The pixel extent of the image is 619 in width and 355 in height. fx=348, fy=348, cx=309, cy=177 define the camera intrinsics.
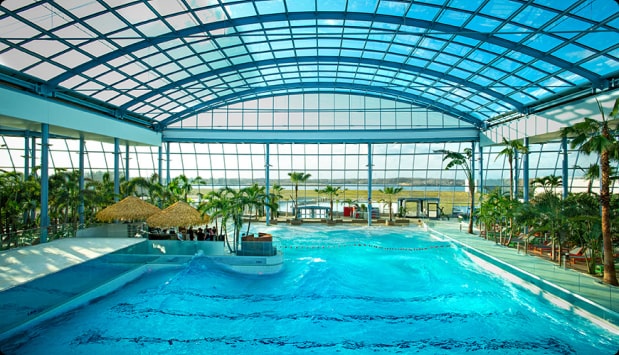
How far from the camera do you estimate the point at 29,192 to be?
19.4 meters

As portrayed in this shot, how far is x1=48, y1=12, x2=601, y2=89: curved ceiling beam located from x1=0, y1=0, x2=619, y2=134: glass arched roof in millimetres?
51

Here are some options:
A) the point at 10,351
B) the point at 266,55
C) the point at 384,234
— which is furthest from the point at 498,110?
the point at 10,351

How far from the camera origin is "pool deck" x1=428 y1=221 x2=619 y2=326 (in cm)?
984

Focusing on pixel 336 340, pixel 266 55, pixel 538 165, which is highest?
pixel 266 55

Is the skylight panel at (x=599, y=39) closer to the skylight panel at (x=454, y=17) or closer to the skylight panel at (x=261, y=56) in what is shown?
the skylight panel at (x=454, y=17)

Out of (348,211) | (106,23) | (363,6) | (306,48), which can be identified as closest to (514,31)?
(363,6)

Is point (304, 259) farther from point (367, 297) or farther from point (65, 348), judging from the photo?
point (65, 348)

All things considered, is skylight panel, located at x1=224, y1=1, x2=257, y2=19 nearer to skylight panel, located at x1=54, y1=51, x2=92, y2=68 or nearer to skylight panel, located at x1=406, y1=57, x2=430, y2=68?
skylight panel, located at x1=54, y1=51, x2=92, y2=68

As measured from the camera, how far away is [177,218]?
1744 centimetres

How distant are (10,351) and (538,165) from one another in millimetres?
36961

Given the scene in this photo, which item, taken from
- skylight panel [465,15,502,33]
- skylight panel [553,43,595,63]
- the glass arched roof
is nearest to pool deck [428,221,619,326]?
the glass arched roof

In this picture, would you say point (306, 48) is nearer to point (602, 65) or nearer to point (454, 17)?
point (454, 17)

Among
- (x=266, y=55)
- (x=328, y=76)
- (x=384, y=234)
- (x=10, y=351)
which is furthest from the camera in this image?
(x=328, y=76)

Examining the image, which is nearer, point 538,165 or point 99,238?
point 99,238
